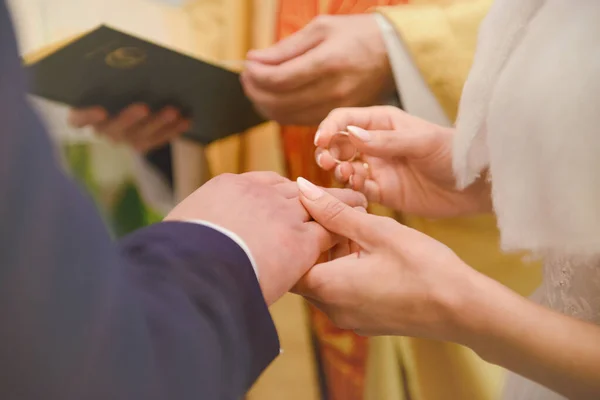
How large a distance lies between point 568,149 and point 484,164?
0.32 ft

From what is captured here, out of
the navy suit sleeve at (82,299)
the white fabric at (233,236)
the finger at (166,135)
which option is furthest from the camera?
the finger at (166,135)

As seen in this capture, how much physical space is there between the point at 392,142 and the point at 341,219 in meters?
0.10

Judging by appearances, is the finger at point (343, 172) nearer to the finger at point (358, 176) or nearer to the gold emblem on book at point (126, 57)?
the finger at point (358, 176)

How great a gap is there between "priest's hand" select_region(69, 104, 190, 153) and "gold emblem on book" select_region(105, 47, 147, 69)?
62mm

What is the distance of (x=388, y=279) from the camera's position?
35 cm

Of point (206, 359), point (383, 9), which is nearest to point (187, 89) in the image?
point (383, 9)

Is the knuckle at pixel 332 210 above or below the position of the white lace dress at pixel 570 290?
above

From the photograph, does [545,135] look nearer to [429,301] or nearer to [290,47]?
[429,301]

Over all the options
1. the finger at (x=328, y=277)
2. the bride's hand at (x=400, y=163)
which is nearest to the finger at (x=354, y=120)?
the bride's hand at (x=400, y=163)

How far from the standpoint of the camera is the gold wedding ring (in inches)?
16.7

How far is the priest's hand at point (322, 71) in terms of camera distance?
458 millimetres

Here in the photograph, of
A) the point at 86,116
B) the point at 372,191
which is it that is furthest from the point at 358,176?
the point at 86,116

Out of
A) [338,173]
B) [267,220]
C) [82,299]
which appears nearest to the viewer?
[82,299]

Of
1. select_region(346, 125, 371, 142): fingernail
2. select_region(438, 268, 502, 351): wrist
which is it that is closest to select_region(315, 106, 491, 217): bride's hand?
select_region(346, 125, 371, 142): fingernail
